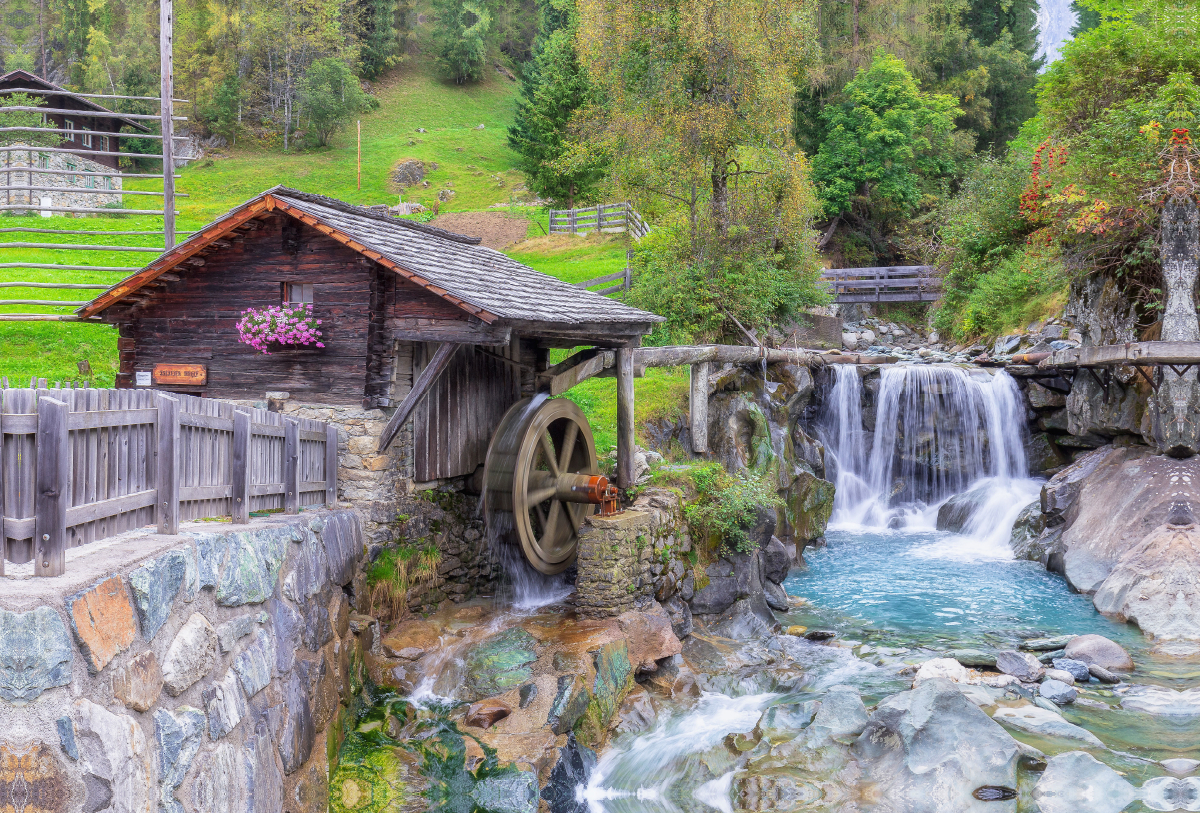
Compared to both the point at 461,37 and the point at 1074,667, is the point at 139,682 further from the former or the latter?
the point at 461,37

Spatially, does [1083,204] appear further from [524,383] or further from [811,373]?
[524,383]

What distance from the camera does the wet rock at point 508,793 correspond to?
18.9ft

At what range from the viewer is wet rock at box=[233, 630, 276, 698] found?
14.8ft

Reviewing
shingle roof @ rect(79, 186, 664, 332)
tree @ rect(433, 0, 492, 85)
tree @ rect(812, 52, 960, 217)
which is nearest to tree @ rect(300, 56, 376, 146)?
tree @ rect(433, 0, 492, 85)

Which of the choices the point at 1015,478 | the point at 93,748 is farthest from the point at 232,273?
the point at 1015,478

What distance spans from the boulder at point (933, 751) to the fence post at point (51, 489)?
205 inches

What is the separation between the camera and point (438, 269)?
763cm

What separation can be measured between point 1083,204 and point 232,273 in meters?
10.8

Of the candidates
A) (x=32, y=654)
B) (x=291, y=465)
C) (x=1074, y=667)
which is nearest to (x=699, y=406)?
(x=1074, y=667)

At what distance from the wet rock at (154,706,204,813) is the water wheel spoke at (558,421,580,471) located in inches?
238

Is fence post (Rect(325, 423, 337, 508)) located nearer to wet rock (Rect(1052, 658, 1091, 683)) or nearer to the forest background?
wet rock (Rect(1052, 658, 1091, 683))

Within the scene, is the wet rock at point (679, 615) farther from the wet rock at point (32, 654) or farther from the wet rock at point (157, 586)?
the wet rock at point (32, 654)

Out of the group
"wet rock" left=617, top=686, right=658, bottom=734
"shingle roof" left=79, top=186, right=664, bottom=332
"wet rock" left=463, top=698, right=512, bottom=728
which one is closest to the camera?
"wet rock" left=463, top=698, right=512, bottom=728

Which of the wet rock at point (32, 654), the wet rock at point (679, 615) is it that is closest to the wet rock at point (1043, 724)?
the wet rock at point (679, 615)
